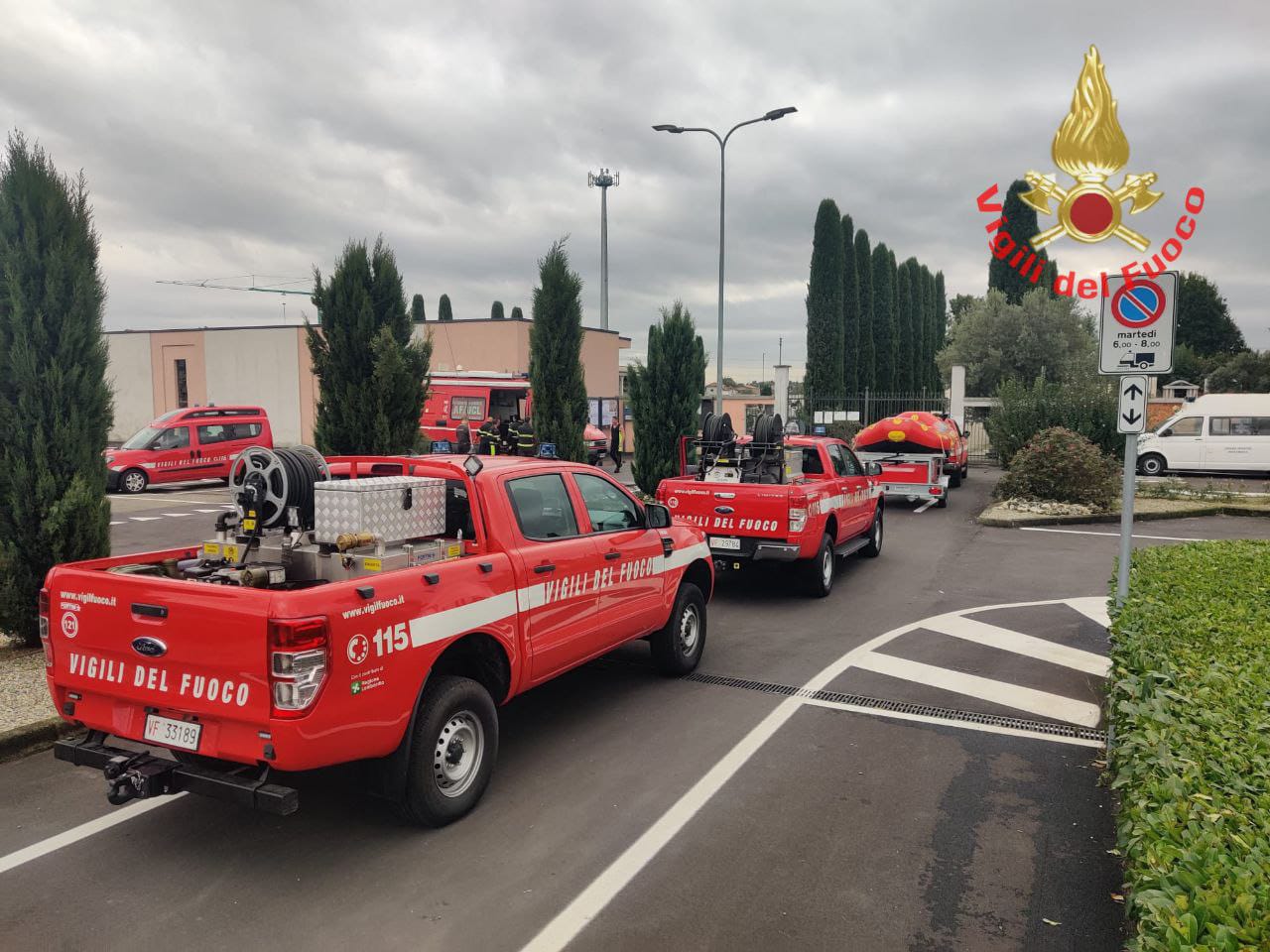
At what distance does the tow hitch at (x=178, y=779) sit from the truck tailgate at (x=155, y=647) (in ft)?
0.46

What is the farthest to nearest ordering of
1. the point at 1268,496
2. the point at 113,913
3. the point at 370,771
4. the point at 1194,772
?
the point at 1268,496 < the point at 370,771 < the point at 113,913 < the point at 1194,772

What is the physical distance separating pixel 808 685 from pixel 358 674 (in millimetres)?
4045

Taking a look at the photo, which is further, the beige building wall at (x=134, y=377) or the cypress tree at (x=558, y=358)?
the beige building wall at (x=134, y=377)

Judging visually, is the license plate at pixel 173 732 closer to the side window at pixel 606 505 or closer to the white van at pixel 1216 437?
the side window at pixel 606 505

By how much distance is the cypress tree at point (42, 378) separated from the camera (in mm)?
7176

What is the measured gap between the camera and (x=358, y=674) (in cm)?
395

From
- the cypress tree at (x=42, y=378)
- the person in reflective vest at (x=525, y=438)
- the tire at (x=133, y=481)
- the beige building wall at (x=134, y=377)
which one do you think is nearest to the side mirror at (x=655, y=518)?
the cypress tree at (x=42, y=378)

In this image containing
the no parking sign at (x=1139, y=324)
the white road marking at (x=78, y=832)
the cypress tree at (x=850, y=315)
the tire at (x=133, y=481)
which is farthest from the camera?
the cypress tree at (x=850, y=315)

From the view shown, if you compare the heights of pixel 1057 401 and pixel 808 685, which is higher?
pixel 1057 401

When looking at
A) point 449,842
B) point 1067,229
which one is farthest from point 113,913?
point 1067,229

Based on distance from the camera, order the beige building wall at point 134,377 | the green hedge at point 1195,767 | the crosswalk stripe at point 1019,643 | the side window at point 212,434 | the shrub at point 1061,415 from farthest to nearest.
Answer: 1. the beige building wall at point 134,377
2. the side window at point 212,434
3. the shrub at point 1061,415
4. the crosswalk stripe at point 1019,643
5. the green hedge at point 1195,767

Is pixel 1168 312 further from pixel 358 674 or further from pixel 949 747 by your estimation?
pixel 358 674

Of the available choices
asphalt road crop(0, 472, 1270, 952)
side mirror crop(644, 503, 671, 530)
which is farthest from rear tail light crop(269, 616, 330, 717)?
side mirror crop(644, 503, 671, 530)

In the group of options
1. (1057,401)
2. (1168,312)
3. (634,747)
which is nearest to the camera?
(634,747)
